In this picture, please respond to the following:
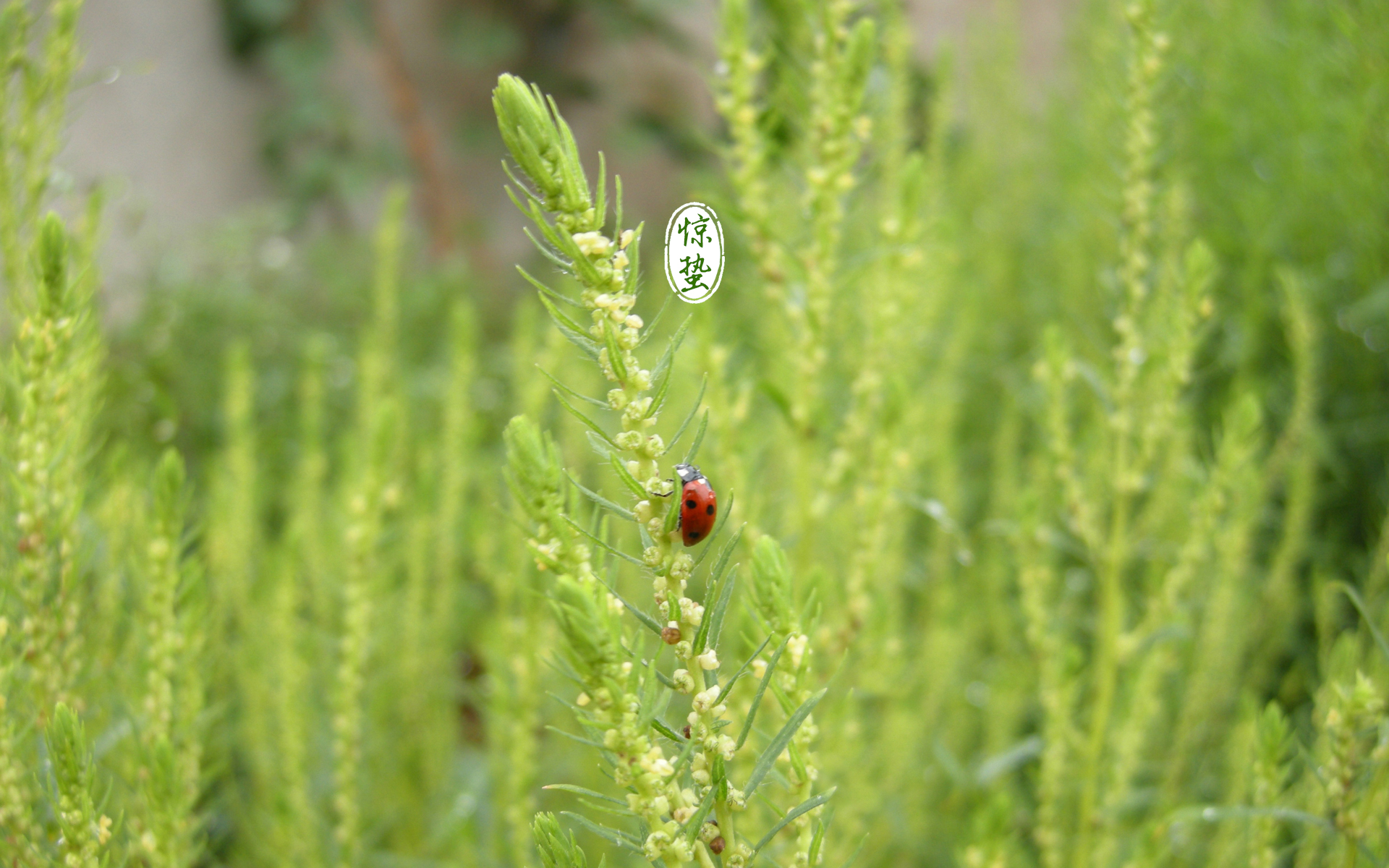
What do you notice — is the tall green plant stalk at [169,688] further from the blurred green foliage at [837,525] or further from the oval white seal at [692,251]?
the oval white seal at [692,251]

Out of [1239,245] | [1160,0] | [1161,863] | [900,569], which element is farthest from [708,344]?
[1239,245]

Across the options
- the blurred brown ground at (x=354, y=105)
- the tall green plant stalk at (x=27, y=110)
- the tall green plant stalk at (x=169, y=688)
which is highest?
the tall green plant stalk at (x=27, y=110)

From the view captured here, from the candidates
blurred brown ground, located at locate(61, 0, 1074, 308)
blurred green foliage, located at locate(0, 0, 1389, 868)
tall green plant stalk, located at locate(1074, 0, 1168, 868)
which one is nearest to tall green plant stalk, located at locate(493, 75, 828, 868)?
blurred green foliage, located at locate(0, 0, 1389, 868)

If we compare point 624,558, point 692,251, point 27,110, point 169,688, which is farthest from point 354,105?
point 624,558

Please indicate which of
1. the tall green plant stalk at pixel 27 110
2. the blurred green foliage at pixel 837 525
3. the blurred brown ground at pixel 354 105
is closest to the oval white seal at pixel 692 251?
the blurred green foliage at pixel 837 525

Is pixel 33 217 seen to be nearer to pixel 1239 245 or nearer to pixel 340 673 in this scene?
pixel 340 673

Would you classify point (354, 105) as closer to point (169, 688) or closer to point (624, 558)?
point (169, 688)

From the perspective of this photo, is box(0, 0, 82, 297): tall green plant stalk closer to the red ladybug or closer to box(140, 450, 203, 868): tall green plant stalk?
box(140, 450, 203, 868): tall green plant stalk
